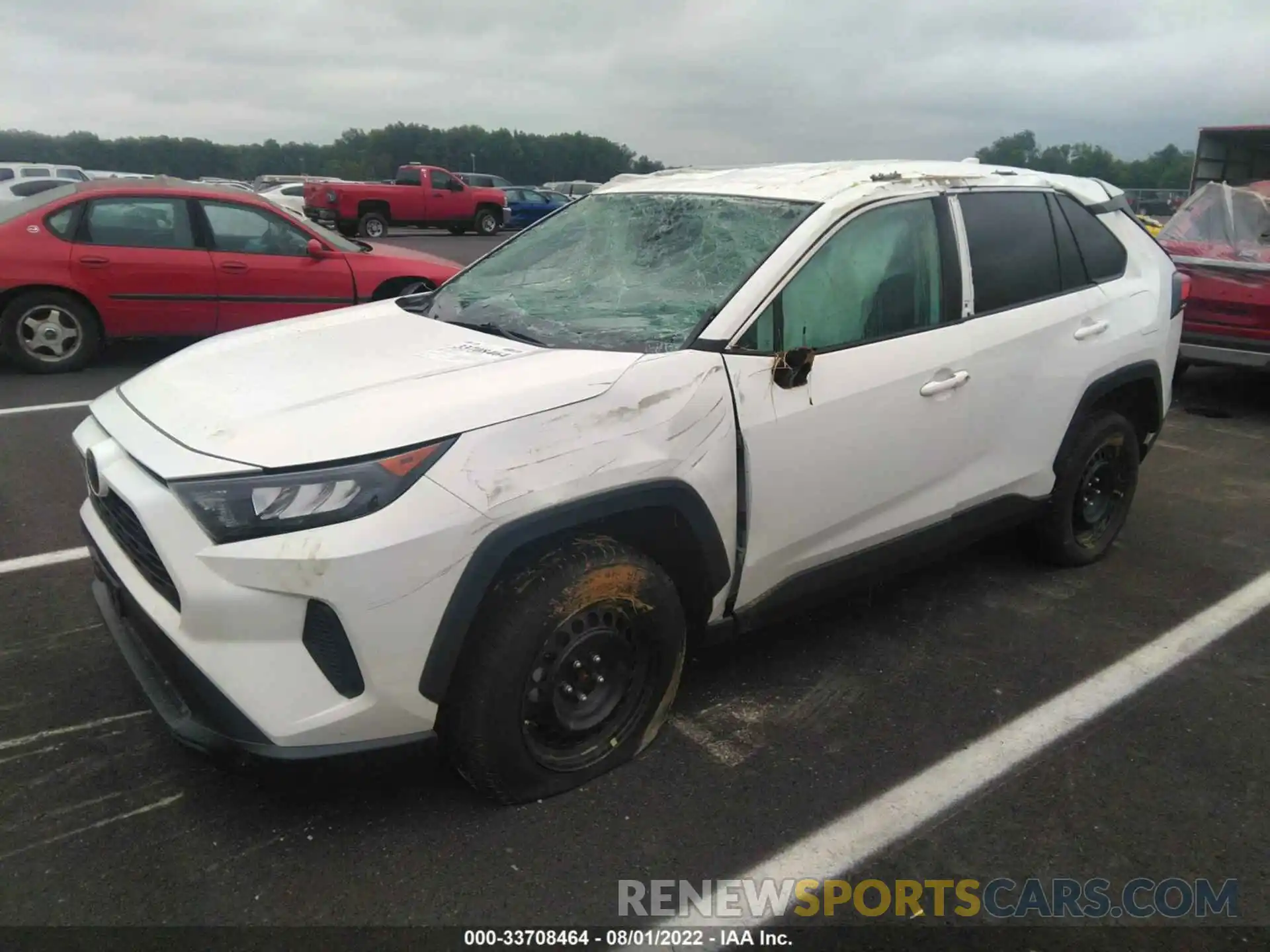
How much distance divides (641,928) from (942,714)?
1358 mm

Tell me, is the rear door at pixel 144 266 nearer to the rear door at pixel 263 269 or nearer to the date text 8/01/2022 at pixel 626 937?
the rear door at pixel 263 269

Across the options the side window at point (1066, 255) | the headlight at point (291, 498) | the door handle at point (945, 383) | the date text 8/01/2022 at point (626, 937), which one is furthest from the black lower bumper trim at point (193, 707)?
the side window at point (1066, 255)

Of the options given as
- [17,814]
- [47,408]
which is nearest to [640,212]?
[17,814]

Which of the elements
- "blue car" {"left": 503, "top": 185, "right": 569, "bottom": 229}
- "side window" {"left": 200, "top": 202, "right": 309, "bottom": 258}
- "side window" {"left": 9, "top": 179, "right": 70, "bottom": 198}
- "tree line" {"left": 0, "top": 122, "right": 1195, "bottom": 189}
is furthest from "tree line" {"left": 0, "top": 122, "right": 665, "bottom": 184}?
"side window" {"left": 200, "top": 202, "right": 309, "bottom": 258}

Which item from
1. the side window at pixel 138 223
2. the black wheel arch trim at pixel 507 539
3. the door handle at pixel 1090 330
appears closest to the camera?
the black wheel arch trim at pixel 507 539

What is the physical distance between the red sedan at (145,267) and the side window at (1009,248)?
238 inches

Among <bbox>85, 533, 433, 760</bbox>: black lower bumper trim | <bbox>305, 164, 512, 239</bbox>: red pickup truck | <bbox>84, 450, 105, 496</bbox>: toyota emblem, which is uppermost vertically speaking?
<bbox>305, 164, 512, 239</bbox>: red pickup truck

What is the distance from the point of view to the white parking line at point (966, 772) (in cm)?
239

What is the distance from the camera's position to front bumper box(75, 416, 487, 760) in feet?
6.80

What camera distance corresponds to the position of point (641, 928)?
2193 millimetres

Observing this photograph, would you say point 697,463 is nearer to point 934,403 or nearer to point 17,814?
point 934,403

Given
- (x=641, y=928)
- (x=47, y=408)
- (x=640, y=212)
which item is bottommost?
(x=641, y=928)

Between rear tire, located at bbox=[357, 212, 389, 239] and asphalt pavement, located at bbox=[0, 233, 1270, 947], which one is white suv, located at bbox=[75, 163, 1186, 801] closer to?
asphalt pavement, located at bbox=[0, 233, 1270, 947]

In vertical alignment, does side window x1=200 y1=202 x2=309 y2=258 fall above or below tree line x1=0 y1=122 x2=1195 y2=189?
below
